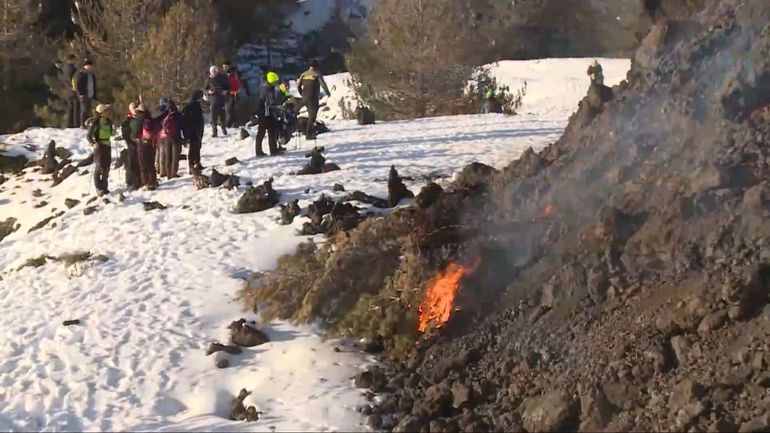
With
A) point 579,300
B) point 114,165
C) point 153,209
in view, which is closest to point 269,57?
point 114,165

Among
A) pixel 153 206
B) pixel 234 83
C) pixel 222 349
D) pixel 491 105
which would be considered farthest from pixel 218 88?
pixel 222 349

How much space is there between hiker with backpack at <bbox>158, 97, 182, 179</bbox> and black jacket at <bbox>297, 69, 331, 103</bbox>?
2.40 meters

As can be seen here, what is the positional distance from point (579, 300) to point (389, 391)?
72.1 inches

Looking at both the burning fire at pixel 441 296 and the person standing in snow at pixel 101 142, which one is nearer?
the burning fire at pixel 441 296

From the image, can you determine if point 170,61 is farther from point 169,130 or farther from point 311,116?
point 169,130

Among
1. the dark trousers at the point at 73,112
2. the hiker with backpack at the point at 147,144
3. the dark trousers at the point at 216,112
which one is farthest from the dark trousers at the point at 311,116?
the dark trousers at the point at 73,112

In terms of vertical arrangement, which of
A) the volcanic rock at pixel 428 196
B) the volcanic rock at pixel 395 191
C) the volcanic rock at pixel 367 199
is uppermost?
the volcanic rock at pixel 428 196

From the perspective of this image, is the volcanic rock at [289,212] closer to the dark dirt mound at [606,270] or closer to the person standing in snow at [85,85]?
the dark dirt mound at [606,270]

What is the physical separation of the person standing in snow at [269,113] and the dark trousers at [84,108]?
23.2 feet

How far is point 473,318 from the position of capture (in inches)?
318

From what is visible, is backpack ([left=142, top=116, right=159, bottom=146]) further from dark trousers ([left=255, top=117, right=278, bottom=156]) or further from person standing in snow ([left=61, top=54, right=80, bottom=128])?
person standing in snow ([left=61, top=54, right=80, bottom=128])

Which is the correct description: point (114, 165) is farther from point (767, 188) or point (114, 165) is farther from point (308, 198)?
point (767, 188)

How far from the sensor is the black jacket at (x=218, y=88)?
17781 millimetres

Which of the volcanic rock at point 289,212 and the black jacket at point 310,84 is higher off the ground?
the black jacket at point 310,84
